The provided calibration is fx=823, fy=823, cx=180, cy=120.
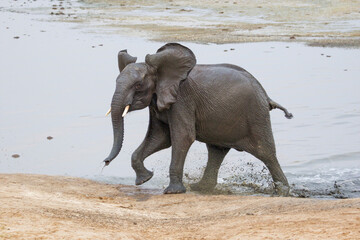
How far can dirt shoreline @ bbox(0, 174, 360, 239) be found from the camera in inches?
265

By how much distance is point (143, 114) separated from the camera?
15.5 meters

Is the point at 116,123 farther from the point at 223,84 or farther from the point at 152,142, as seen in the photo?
the point at 223,84

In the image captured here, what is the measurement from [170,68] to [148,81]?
1.11 feet

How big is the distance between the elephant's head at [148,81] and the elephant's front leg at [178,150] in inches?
14.6

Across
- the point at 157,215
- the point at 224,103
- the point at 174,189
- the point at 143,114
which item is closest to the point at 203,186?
the point at 174,189

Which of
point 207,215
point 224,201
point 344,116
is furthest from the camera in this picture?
point 344,116

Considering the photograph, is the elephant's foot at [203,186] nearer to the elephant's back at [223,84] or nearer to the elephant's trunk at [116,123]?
the elephant's back at [223,84]

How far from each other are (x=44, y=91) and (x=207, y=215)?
31.8 feet

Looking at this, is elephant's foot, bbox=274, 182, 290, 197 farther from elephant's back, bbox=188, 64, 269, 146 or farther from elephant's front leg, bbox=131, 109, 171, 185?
elephant's front leg, bbox=131, 109, 171, 185

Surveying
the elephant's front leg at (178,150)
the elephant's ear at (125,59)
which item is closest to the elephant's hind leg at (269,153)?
the elephant's front leg at (178,150)

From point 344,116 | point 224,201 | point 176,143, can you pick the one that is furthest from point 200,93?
point 344,116

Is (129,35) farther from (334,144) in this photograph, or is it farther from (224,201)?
(224,201)

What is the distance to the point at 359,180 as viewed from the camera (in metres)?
11.3

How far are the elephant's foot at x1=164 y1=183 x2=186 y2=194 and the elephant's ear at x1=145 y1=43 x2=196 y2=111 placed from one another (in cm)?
98
